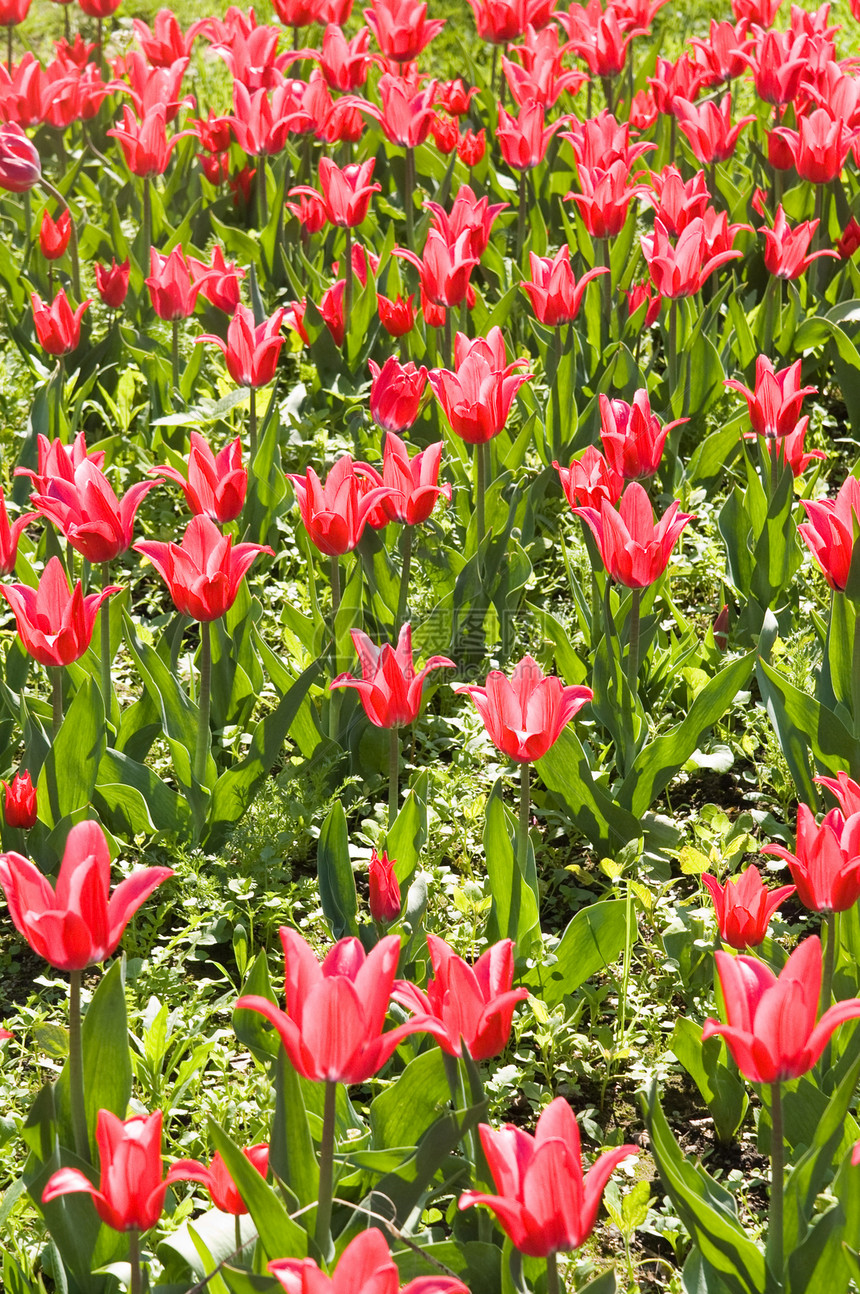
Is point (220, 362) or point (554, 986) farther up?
point (220, 362)

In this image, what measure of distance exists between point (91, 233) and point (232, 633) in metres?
2.34

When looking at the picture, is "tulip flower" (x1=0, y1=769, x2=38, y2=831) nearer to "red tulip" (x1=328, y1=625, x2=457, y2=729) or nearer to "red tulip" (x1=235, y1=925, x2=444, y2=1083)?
"red tulip" (x1=328, y1=625, x2=457, y2=729)

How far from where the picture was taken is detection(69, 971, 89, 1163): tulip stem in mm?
1550

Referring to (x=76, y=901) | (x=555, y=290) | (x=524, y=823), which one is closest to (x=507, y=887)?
(x=524, y=823)

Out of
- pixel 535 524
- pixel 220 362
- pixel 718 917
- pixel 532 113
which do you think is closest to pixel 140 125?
pixel 220 362

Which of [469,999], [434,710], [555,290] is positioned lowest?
[434,710]

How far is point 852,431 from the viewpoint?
378 centimetres

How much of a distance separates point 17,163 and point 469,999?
2.78m

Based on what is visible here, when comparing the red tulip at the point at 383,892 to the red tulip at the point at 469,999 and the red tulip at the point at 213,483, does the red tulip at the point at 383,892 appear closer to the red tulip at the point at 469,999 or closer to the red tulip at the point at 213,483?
the red tulip at the point at 469,999

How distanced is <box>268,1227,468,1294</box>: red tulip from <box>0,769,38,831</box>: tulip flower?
1.26 meters

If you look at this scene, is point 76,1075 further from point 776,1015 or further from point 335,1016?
point 776,1015

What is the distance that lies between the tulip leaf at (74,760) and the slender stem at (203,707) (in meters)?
0.18

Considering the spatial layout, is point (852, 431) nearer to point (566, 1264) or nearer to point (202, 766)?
point (202, 766)

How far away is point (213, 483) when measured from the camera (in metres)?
2.47
